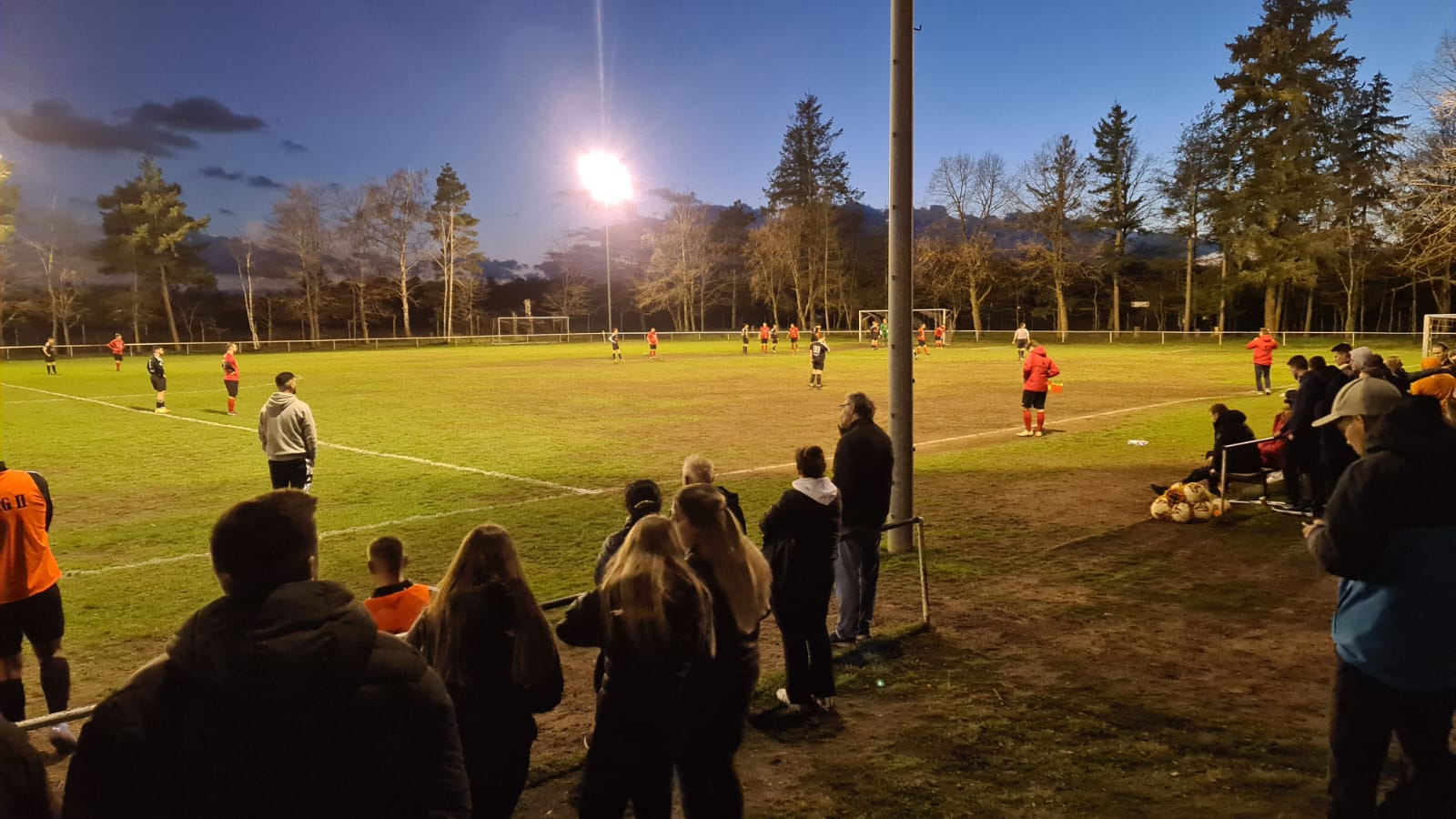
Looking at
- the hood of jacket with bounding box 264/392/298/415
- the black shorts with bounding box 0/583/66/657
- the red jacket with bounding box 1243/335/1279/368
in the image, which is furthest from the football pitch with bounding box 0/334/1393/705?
the hood of jacket with bounding box 264/392/298/415

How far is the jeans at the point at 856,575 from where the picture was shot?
21.5 feet

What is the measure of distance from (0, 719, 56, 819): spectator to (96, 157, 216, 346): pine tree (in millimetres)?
84241

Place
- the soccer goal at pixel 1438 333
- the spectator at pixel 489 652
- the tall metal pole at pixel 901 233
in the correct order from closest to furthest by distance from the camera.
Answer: the spectator at pixel 489 652, the tall metal pole at pixel 901 233, the soccer goal at pixel 1438 333

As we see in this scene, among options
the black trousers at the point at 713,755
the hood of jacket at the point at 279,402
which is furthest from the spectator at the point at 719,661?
the hood of jacket at the point at 279,402

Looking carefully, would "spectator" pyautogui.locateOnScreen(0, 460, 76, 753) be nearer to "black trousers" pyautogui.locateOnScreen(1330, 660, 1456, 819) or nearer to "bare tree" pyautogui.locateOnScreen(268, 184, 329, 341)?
"black trousers" pyautogui.locateOnScreen(1330, 660, 1456, 819)

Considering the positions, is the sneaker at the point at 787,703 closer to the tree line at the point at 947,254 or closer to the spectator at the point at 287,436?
the spectator at the point at 287,436

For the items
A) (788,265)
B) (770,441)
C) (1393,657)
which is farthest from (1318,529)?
(788,265)

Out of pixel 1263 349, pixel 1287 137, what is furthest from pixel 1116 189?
pixel 1263 349

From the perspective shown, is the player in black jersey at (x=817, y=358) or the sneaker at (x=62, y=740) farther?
the player in black jersey at (x=817, y=358)

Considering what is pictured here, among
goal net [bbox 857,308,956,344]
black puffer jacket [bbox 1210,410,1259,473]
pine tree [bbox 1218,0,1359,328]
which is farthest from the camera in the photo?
goal net [bbox 857,308,956,344]

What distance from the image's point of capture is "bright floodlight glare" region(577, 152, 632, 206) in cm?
6347

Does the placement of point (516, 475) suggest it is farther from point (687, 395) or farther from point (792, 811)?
point (687, 395)

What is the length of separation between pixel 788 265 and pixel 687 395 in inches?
2330

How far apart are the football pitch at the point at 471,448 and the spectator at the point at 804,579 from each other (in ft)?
10.5
